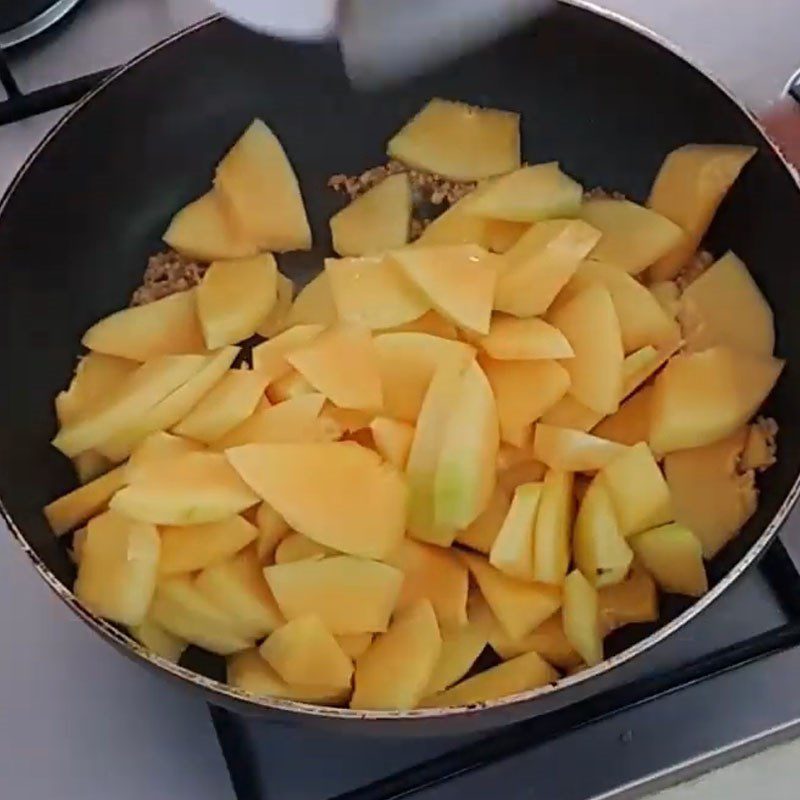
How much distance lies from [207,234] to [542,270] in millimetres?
251

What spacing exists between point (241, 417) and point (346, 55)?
0.24m

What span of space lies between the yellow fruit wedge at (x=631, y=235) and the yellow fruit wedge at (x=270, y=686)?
35 cm

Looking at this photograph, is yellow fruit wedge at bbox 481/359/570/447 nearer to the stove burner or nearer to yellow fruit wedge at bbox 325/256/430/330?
yellow fruit wedge at bbox 325/256/430/330

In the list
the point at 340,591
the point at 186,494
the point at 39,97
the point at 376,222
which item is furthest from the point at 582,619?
the point at 39,97

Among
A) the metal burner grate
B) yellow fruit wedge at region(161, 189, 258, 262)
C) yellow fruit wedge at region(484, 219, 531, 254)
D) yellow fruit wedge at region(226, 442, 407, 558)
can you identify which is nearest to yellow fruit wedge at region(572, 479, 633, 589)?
yellow fruit wedge at region(226, 442, 407, 558)

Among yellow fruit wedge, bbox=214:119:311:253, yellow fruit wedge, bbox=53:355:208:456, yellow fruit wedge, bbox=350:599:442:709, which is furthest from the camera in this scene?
yellow fruit wedge, bbox=214:119:311:253

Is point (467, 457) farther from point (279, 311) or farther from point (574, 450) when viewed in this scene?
point (279, 311)

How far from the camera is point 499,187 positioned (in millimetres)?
901

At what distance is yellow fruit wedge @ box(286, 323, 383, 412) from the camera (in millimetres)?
813

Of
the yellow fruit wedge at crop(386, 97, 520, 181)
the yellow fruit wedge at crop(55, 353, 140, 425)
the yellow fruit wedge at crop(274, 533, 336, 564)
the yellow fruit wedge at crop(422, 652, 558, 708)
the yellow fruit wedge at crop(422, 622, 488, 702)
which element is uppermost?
the yellow fruit wedge at crop(386, 97, 520, 181)

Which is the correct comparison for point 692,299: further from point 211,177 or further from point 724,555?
point 211,177

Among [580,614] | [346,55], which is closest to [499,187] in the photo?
[346,55]

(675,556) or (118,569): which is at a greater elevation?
(118,569)

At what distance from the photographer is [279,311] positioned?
92 centimetres
